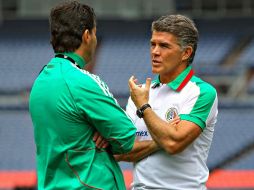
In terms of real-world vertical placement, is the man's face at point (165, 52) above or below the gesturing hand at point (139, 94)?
above

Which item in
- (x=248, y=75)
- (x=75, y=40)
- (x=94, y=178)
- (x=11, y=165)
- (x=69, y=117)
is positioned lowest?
(x=11, y=165)

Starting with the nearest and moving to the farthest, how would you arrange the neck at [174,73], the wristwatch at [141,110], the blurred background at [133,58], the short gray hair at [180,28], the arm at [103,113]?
the arm at [103,113] → the wristwatch at [141,110] → the short gray hair at [180,28] → the neck at [174,73] → the blurred background at [133,58]

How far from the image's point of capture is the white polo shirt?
10.8 feet

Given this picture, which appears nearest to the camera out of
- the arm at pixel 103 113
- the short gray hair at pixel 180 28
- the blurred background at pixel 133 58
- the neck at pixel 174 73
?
the arm at pixel 103 113

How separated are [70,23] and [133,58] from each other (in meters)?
11.0

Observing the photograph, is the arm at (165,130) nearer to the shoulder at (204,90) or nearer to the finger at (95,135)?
the shoulder at (204,90)

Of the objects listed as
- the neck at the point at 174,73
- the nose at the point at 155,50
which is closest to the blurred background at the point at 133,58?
the neck at the point at 174,73

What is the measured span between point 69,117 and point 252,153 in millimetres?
9106

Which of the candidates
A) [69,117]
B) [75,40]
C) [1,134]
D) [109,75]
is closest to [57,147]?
[69,117]

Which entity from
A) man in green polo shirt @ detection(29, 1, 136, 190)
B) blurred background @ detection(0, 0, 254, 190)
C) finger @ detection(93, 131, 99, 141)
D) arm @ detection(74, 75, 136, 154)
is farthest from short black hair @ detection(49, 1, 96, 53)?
blurred background @ detection(0, 0, 254, 190)

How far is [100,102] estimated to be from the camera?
9.37 ft

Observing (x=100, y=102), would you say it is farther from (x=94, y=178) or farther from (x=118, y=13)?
(x=118, y=13)

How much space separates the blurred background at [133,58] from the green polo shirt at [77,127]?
28.0ft

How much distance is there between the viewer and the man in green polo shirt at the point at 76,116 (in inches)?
A: 112
